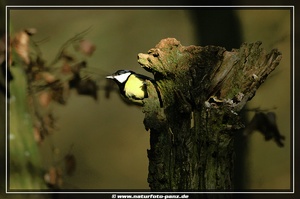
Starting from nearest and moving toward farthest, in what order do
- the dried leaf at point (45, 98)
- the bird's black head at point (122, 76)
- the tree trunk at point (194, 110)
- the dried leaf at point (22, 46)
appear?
the tree trunk at point (194, 110), the bird's black head at point (122, 76), the dried leaf at point (22, 46), the dried leaf at point (45, 98)

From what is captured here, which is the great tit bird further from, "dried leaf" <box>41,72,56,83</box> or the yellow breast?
"dried leaf" <box>41,72,56,83</box>

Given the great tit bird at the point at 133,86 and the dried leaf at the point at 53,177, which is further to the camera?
the dried leaf at the point at 53,177

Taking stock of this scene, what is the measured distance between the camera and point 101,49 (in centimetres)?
352

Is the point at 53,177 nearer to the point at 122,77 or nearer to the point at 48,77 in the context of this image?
the point at 48,77

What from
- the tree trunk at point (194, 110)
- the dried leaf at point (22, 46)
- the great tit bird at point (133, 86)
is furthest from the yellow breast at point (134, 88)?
the dried leaf at point (22, 46)

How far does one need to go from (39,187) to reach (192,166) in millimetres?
1202

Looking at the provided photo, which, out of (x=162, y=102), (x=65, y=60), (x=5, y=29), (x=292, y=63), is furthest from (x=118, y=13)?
(x=162, y=102)

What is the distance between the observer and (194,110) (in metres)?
1.98

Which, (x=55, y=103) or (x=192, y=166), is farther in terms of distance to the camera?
(x=55, y=103)

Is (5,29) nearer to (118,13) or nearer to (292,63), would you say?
(118,13)

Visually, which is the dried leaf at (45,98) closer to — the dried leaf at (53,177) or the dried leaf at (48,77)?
the dried leaf at (48,77)

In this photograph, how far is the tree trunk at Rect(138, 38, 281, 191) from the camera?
6.44ft

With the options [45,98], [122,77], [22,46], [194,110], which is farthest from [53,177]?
[194,110]

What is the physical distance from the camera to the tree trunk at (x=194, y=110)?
196 centimetres
